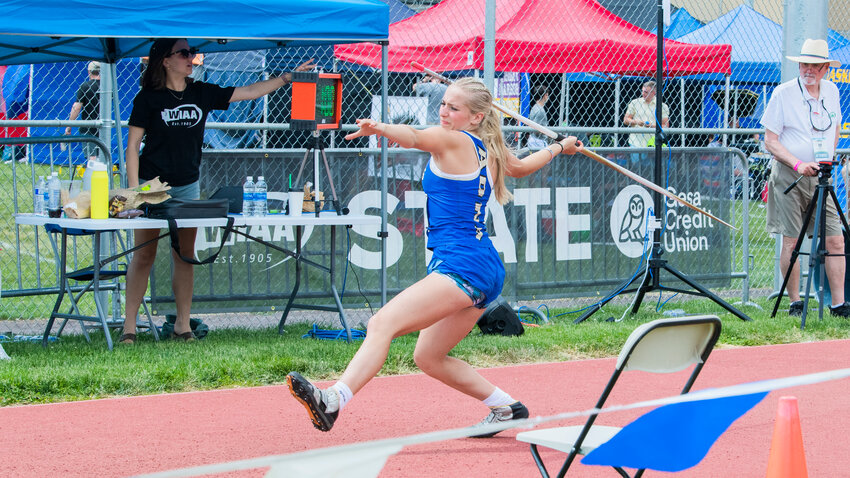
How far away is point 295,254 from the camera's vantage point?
27.3 ft

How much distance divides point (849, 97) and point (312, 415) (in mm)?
18427

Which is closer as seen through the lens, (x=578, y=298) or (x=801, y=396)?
(x=801, y=396)

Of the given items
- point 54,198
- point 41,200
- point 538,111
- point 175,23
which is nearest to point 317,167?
point 175,23

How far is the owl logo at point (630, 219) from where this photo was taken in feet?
34.2

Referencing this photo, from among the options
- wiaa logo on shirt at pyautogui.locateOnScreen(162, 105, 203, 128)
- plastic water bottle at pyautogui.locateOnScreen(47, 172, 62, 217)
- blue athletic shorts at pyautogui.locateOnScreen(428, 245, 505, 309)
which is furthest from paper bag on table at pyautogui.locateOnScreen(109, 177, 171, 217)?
blue athletic shorts at pyautogui.locateOnScreen(428, 245, 505, 309)

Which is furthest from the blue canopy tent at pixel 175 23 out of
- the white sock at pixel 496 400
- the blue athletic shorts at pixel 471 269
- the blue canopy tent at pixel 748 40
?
the blue canopy tent at pixel 748 40

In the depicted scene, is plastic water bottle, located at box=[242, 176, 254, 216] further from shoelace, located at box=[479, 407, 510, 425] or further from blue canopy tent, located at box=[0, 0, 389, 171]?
shoelace, located at box=[479, 407, 510, 425]

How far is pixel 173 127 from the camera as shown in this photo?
7902 millimetres

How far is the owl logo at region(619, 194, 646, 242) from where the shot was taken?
10477 mm

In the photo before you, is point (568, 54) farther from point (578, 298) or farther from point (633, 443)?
point (633, 443)

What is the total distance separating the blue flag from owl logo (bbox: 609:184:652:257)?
7.29 metres

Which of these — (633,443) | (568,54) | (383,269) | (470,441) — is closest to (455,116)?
(470,441)

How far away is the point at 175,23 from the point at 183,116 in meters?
0.93

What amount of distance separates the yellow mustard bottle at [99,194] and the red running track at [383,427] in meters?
1.69
